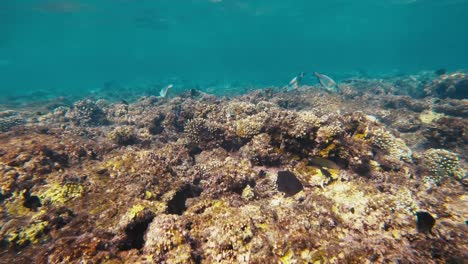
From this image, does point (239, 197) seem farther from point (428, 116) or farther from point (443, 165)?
point (428, 116)

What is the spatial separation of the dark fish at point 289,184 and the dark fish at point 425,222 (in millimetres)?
1827

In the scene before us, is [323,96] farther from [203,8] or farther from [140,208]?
[203,8]

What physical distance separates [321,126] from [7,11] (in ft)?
187

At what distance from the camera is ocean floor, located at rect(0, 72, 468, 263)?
9.47 ft

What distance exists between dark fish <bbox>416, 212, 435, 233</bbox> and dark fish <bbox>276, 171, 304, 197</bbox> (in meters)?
1.83

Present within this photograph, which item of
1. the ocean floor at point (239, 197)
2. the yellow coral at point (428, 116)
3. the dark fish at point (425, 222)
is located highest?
the yellow coral at point (428, 116)

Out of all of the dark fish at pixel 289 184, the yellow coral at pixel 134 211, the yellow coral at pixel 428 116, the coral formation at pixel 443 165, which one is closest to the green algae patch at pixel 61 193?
the yellow coral at pixel 134 211

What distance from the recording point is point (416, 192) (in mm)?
4695

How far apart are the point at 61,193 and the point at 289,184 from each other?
4.15 m

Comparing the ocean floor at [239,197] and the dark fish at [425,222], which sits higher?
the ocean floor at [239,197]

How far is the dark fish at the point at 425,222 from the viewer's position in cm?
316

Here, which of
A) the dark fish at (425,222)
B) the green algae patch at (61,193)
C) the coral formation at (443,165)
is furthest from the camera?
the coral formation at (443,165)

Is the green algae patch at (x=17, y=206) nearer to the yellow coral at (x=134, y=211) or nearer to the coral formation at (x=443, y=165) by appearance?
the yellow coral at (x=134, y=211)

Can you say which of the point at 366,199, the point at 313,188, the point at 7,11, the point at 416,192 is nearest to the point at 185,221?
the point at 313,188
